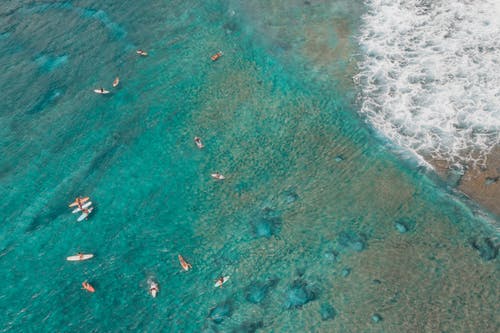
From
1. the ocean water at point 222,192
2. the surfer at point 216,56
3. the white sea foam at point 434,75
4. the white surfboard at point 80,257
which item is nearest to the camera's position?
the ocean water at point 222,192

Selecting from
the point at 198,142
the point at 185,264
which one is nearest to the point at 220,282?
the point at 185,264

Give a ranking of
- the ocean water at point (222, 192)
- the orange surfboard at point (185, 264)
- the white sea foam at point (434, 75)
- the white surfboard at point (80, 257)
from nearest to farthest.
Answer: the ocean water at point (222, 192)
the orange surfboard at point (185, 264)
the white surfboard at point (80, 257)
the white sea foam at point (434, 75)

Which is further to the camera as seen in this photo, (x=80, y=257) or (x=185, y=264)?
(x=80, y=257)

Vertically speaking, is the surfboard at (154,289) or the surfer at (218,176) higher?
the surfer at (218,176)

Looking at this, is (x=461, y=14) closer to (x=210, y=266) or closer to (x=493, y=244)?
(x=493, y=244)

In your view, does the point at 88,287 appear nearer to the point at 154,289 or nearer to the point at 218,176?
the point at 154,289

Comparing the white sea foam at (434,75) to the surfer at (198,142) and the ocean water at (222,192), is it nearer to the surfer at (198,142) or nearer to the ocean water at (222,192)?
the ocean water at (222,192)

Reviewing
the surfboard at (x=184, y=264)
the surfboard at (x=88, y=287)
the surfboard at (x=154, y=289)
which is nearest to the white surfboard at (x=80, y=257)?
the surfboard at (x=88, y=287)

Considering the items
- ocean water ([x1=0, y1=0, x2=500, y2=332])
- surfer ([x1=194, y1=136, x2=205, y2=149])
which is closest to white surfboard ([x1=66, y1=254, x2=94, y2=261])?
ocean water ([x1=0, y1=0, x2=500, y2=332])
